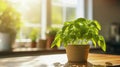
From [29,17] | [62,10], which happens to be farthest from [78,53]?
[62,10]

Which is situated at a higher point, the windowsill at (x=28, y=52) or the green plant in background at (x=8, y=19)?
the green plant in background at (x=8, y=19)

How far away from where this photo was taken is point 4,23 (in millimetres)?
2975

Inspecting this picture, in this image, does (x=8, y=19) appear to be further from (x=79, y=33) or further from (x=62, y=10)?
(x=79, y=33)

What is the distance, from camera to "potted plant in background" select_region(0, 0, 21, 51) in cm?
281

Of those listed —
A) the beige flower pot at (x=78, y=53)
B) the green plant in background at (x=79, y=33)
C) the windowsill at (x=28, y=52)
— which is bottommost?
the windowsill at (x=28, y=52)

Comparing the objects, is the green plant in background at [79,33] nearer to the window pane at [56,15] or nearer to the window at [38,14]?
the window at [38,14]

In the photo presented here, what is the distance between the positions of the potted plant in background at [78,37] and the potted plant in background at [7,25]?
65.1 inches

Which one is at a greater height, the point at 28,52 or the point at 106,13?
the point at 106,13

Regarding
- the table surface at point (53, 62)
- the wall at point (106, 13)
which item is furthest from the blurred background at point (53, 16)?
the table surface at point (53, 62)

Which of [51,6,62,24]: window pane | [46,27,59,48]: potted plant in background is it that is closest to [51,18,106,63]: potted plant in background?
[46,27,59,48]: potted plant in background

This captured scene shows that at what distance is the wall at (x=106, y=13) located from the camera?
4.25 meters

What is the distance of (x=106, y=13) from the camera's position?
440 cm

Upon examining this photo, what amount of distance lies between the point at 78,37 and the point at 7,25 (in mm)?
1931

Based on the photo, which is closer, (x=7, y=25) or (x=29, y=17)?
(x=7, y=25)
